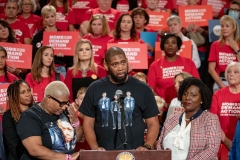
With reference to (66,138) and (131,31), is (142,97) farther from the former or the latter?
(131,31)

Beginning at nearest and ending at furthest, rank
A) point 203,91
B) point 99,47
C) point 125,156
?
point 125,156
point 203,91
point 99,47

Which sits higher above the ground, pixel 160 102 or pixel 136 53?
pixel 136 53

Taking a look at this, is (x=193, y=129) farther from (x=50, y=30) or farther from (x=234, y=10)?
(x=234, y=10)

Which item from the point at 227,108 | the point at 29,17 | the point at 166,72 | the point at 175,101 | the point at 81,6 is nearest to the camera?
the point at 227,108

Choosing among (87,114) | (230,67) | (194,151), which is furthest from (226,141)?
(87,114)

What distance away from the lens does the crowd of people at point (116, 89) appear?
505cm

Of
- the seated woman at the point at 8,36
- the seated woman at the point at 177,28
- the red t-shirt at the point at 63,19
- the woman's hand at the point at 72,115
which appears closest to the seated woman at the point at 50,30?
the seated woman at the point at 8,36

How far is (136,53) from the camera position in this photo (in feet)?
27.2

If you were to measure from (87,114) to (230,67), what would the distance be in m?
2.62

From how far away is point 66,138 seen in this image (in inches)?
201

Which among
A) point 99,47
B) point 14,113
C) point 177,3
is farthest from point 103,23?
point 14,113

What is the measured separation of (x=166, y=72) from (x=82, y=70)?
1.21 m

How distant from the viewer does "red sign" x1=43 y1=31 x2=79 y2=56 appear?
867 centimetres

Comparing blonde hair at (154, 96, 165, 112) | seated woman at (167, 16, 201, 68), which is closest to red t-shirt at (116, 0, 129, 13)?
seated woman at (167, 16, 201, 68)
